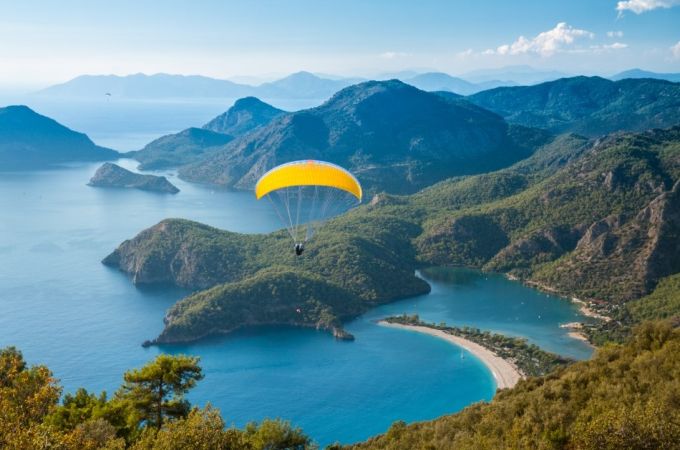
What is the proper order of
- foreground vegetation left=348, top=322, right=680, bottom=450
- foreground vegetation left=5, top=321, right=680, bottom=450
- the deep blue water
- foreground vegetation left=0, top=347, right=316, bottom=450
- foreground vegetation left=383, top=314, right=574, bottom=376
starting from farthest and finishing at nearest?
foreground vegetation left=383, top=314, right=574, bottom=376, the deep blue water, foreground vegetation left=0, top=347, right=316, bottom=450, foreground vegetation left=348, top=322, right=680, bottom=450, foreground vegetation left=5, top=321, right=680, bottom=450

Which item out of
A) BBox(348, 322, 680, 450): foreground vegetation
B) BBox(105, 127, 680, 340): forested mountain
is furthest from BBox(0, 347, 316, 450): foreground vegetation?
BBox(105, 127, 680, 340): forested mountain

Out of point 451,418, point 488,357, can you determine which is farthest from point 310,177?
point 488,357

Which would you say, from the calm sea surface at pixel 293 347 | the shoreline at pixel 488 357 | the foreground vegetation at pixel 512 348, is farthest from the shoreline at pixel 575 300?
the shoreline at pixel 488 357

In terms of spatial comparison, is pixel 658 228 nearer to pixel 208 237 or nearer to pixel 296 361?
pixel 296 361

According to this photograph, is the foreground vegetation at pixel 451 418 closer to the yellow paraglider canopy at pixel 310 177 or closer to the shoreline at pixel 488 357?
the yellow paraglider canopy at pixel 310 177

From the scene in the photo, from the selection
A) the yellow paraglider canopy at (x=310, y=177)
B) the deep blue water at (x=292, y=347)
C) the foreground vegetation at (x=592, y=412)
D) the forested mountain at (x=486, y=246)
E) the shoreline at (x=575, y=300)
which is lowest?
the deep blue water at (x=292, y=347)

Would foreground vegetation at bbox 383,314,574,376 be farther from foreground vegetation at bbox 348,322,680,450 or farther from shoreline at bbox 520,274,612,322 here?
foreground vegetation at bbox 348,322,680,450
